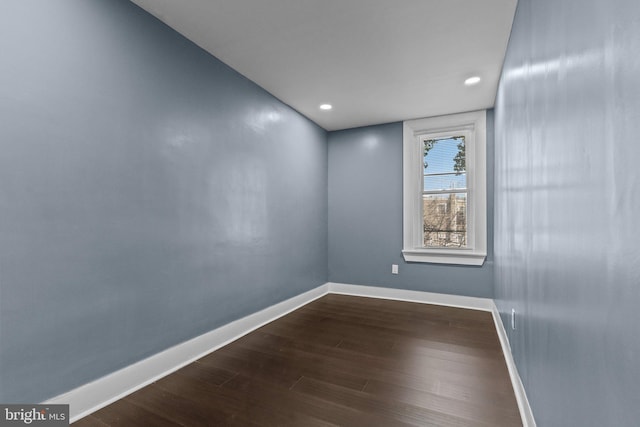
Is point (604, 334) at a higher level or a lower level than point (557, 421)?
higher

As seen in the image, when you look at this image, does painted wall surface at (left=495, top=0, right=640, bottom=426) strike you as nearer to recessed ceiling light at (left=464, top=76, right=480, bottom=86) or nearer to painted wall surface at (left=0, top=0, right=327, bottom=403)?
recessed ceiling light at (left=464, top=76, right=480, bottom=86)

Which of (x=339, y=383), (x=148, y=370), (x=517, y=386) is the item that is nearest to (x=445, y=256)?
(x=517, y=386)

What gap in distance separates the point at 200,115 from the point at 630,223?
252 cm

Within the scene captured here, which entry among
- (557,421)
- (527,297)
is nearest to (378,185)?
(527,297)

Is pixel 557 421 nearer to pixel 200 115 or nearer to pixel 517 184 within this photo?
pixel 517 184

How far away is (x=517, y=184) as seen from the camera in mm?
1791

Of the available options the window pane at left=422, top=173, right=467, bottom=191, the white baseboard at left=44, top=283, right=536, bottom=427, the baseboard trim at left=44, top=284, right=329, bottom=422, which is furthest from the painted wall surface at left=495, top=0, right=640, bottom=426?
the window pane at left=422, top=173, right=467, bottom=191

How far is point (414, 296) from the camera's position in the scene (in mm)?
3883

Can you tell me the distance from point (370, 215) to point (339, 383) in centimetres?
264

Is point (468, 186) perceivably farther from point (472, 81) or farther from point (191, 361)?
point (191, 361)

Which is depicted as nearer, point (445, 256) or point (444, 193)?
point (445, 256)

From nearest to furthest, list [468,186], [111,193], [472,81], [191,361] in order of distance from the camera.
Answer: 1. [111,193]
2. [191,361]
3. [472,81]
4. [468,186]

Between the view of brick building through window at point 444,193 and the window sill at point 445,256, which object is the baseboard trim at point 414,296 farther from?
the view of brick building through window at point 444,193

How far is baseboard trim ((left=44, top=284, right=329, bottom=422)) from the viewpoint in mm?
1573
